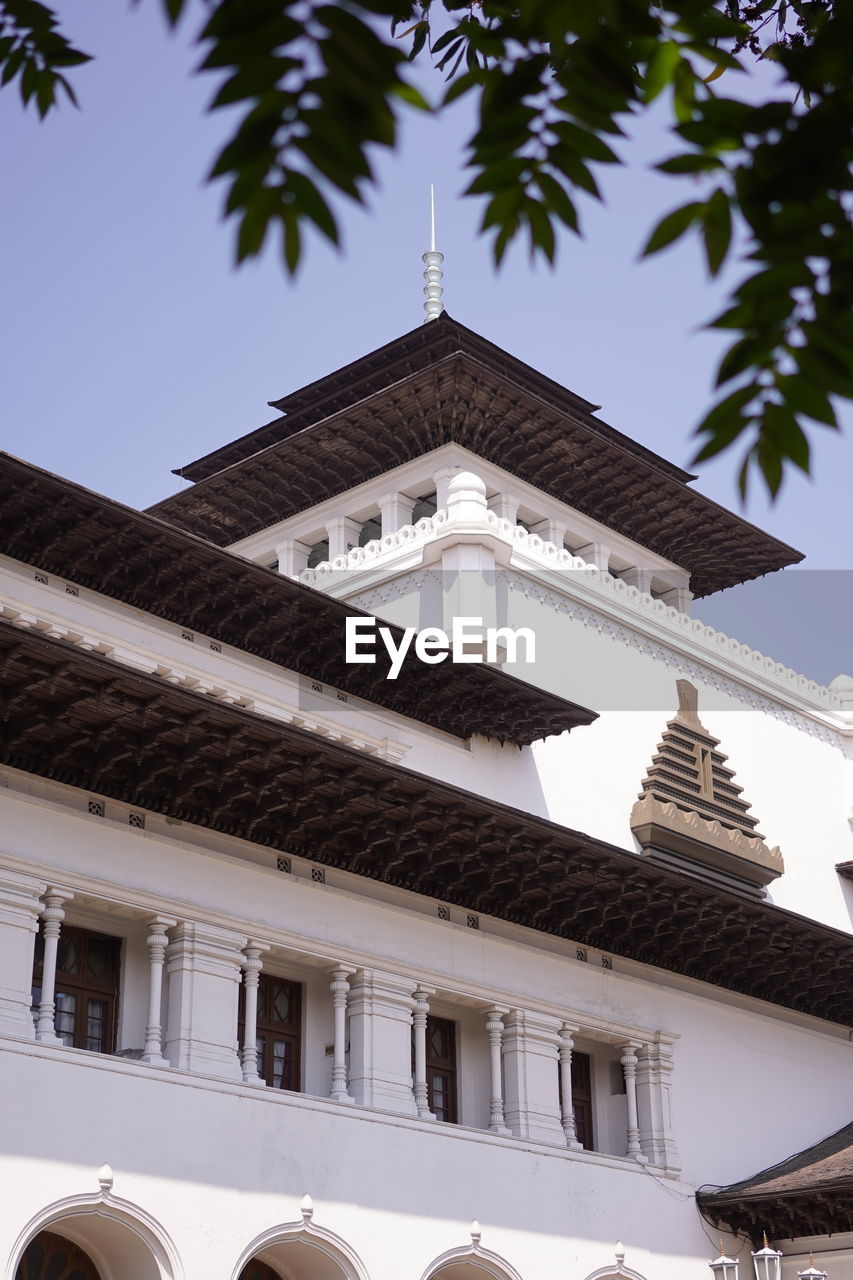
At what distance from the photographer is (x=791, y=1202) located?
17.0 metres

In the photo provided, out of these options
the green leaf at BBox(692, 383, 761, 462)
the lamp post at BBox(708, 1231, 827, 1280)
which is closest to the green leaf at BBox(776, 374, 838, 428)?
the green leaf at BBox(692, 383, 761, 462)

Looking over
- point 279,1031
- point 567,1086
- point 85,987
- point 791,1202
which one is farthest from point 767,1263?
point 85,987

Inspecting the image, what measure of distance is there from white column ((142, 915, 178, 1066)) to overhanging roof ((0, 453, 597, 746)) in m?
3.68

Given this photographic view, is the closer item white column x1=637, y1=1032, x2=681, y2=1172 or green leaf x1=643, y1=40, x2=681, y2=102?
green leaf x1=643, y1=40, x2=681, y2=102

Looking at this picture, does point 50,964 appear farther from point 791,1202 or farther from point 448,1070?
point 791,1202

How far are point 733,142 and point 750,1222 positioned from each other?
1674 cm

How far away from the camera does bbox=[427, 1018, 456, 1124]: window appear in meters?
16.1

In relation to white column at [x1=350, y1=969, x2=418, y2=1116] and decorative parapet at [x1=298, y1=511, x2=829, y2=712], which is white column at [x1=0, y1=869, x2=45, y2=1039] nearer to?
white column at [x1=350, y1=969, x2=418, y2=1116]

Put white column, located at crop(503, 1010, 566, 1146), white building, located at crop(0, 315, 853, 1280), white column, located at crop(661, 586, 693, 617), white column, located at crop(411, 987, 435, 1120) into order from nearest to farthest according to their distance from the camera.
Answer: white building, located at crop(0, 315, 853, 1280) < white column, located at crop(411, 987, 435, 1120) < white column, located at crop(503, 1010, 566, 1146) < white column, located at crop(661, 586, 693, 617)

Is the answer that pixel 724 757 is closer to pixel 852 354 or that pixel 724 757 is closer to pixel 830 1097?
pixel 830 1097

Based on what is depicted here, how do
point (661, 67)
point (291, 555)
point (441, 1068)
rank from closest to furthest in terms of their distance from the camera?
point (661, 67) < point (441, 1068) < point (291, 555)

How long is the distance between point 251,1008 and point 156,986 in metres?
1.01

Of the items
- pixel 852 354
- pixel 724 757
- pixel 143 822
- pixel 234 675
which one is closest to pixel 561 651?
pixel 724 757

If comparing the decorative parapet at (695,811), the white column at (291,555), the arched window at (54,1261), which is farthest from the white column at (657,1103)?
the white column at (291,555)
